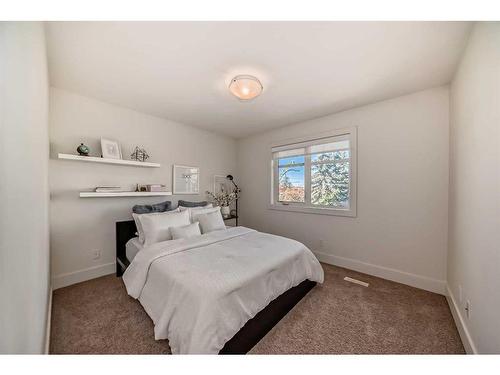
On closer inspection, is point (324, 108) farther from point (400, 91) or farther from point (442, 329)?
point (442, 329)

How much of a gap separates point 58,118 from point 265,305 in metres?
3.11

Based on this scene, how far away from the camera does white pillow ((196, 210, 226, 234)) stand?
2.73m

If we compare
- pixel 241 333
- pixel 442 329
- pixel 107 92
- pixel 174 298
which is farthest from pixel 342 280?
pixel 107 92

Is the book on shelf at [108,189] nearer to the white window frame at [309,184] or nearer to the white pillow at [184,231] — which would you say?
the white pillow at [184,231]

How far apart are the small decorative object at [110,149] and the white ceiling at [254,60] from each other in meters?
0.57

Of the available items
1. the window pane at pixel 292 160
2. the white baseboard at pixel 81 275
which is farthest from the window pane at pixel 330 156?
the white baseboard at pixel 81 275

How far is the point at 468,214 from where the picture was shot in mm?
1541

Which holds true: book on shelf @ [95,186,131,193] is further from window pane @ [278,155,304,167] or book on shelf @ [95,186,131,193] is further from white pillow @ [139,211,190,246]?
window pane @ [278,155,304,167]

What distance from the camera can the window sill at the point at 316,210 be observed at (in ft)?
9.44

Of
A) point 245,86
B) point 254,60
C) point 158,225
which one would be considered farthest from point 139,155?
point 254,60

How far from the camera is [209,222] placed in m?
2.76

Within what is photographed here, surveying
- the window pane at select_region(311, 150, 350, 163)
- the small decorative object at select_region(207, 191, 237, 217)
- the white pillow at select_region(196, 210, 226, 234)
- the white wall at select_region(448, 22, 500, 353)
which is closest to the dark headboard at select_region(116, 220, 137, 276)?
the white pillow at select_region(196, 210, 226, 234)
